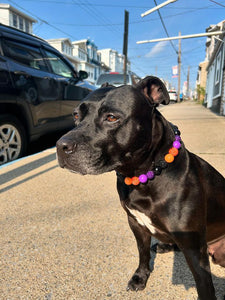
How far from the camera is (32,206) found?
8.96ft

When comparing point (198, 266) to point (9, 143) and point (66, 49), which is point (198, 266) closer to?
point (9, 143)

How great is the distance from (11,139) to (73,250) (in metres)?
2.55

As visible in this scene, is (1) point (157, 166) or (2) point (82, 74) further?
(2) point (82, 74)

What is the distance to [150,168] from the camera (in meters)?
1.56

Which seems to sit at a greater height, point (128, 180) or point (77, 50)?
point (77, 50)

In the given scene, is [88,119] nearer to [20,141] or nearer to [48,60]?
[20,141]

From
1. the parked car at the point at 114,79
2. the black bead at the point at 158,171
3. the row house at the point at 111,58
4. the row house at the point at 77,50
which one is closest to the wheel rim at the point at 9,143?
the black bead at the point at 158,171

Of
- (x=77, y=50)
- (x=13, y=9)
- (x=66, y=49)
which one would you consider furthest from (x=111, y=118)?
(x=77, y=50)

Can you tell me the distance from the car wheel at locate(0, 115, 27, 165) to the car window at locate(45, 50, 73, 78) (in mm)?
1668

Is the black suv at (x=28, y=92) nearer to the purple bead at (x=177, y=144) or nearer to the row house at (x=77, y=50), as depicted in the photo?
the purple bead at (x=177, y=144)

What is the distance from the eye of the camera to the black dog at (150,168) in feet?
4.65

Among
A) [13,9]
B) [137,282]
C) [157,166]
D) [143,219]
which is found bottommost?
[137,282]

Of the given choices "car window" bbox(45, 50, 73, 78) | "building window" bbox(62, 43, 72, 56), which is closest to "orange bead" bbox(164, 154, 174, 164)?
"car window" bbox(45, 50, 73, 78)

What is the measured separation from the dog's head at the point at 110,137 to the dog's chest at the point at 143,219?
31 centimetres
